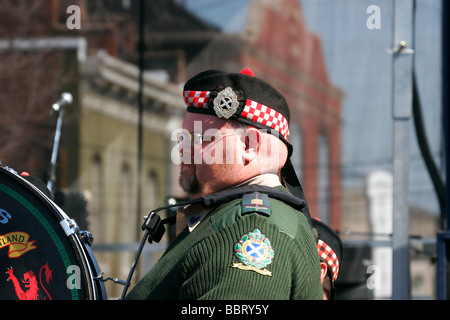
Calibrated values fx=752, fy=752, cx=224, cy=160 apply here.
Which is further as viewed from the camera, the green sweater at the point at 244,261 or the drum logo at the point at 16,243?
the drum logo at the point at 16,243

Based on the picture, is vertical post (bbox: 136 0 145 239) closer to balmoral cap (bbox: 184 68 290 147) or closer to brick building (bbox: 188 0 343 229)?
brick building (bbox: 188 0 343 229)

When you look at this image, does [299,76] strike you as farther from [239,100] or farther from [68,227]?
[68,227]

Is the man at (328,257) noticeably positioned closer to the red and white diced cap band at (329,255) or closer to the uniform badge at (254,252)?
the red and white diced cap band at (329,255)

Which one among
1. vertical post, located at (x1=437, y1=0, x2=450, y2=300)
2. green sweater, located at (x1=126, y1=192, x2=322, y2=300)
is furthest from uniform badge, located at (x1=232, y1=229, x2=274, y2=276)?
vertical post, located at (x1=437, y1=0, x2=450, y2=300)

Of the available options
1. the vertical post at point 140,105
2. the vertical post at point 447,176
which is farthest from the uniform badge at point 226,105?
→ the vertical post at point 140,105

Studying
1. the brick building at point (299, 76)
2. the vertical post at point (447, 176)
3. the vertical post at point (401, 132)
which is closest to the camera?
the vertical post at point (447, 176)

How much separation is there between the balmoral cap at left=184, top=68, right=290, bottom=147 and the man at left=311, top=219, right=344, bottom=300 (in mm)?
561

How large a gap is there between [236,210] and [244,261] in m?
0.21

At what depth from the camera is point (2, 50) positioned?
9.59 meters

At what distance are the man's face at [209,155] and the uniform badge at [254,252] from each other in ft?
1.18

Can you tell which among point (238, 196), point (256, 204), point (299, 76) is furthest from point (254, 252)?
point (299, 76)

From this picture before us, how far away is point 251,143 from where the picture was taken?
2344mm

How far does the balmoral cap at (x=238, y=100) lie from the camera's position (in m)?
2.31

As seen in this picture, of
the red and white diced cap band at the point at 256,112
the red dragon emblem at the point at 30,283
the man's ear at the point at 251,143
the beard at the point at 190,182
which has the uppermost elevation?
the red and white diced cap band at the point at 256,112
